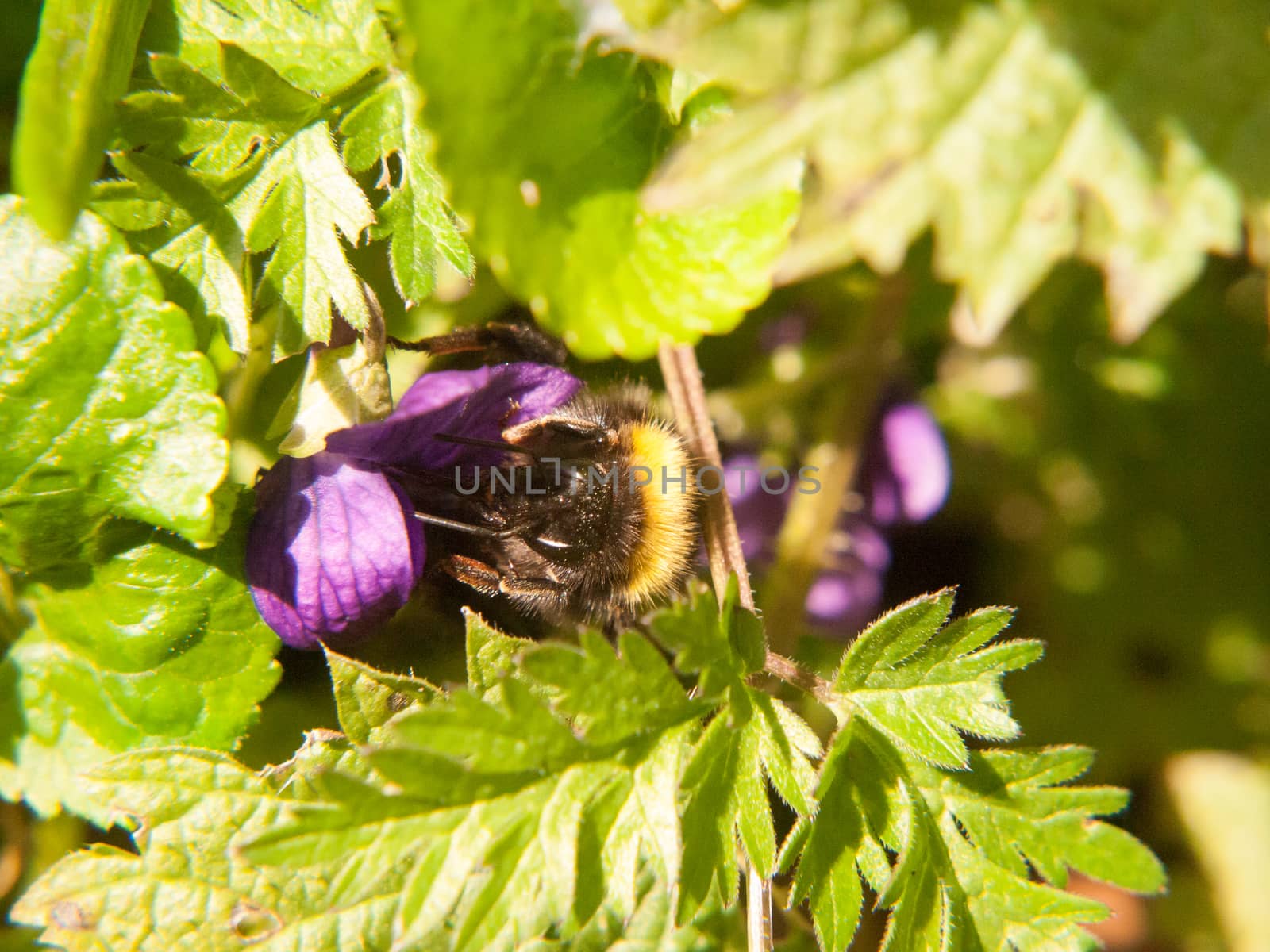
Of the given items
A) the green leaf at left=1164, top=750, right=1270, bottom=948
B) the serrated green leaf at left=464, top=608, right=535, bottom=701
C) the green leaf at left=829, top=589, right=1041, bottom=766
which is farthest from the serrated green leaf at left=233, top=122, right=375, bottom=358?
the green leaf at left=1164, top=750, right=1270, bottom=948

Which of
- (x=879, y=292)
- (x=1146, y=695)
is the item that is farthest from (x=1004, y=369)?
(x=1146, y=695)

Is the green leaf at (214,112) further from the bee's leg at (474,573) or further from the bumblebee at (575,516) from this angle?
the bee's leg at (474,573)

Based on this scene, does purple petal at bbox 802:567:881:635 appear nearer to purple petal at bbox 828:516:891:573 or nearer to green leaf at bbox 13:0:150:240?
purple petal at bbox 828:516:891:573

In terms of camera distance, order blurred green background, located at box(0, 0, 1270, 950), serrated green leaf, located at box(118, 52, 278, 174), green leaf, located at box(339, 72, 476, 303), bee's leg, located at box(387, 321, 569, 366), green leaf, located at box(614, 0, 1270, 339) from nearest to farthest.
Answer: green leaf, located at box(614, 0, 1270, 339) → serrated green leaf, located at box(118, 52, 278, 174) → green leaf, located at box(339, 72, 476, 303) → bee's leg, located at box(387, 321, 569, 366) → blurred green background, located at box(0, 0, 1270, 950)

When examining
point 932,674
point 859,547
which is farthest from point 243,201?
point 859,547

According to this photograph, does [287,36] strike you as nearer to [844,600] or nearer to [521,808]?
[521,808]

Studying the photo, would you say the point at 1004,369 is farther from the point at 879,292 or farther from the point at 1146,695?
the point at 1146,695
